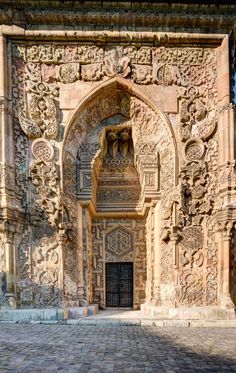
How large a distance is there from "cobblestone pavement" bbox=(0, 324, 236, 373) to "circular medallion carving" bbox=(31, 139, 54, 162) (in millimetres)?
4433

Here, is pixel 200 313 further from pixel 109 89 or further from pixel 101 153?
pixel 109 89

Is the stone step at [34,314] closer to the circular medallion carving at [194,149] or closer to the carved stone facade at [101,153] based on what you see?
the carved stone facade at [101,153]

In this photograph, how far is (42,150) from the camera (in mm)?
8508

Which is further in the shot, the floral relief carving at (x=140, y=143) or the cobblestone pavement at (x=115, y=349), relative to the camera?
the floral relief carving at (x=140, y=143)

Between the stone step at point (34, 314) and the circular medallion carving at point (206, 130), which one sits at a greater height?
the circular medallion carving at point (206, 130)

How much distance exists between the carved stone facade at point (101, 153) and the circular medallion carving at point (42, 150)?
0.03 m

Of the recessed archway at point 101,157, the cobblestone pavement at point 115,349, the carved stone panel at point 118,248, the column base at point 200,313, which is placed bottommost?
the column base at point 200,313

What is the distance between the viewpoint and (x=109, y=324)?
7.48m

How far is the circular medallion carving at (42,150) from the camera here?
8.46 m

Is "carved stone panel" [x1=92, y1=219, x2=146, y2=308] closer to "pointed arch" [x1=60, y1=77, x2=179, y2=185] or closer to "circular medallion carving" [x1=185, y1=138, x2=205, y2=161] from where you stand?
"pointed arch" [x1=60, y1=77, x2=179, y2=185]

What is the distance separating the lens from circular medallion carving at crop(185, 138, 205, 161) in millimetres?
8617

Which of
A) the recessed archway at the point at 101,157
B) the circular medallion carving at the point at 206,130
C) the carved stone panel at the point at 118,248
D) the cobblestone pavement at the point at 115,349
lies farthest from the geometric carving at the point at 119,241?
the circular medallion carving at the point at 206,130

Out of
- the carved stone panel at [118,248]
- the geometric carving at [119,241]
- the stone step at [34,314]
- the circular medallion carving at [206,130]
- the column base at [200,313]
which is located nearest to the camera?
the stone step at [34,314]

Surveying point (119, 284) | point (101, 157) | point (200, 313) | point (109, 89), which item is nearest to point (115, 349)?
point (200, 313)
